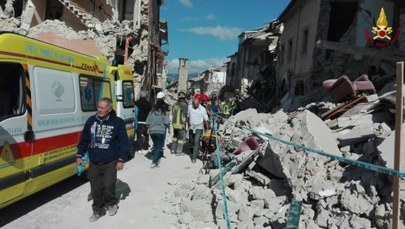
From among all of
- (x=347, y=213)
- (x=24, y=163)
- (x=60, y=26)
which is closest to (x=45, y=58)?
(x=24, y=163)

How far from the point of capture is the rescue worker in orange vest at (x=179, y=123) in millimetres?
12103

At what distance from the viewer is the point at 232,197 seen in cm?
692

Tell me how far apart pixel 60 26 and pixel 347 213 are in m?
18.4

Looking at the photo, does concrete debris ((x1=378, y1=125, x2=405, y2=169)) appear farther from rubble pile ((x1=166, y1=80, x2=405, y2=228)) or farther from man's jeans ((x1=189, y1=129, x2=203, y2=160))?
man's jeans ((x1=189, y1=129, x2=203, y2=160))

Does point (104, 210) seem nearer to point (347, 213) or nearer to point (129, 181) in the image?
point (129, 181)

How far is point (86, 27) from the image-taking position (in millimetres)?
22641

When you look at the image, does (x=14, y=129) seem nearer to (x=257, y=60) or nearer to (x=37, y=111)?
(x=37, y=111)

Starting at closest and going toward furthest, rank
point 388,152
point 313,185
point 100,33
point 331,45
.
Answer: point 388,152, point 313,185, point 331,45, point 100,33

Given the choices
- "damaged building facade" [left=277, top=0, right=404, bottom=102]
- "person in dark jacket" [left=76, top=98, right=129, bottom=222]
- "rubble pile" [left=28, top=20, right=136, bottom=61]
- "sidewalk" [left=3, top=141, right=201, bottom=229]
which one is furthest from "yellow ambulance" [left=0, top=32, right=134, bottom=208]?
"rubble pile" [left=28, top=20, right=136, bottom=61]

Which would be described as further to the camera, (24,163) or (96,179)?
(96,179)

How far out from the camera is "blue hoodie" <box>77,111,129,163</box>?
6.30m

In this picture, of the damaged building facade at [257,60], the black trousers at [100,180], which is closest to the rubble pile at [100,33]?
the damaged building facade at [257,60]

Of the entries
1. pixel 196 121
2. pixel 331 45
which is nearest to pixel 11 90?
pixel 196 121

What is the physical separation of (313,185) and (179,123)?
6.36 meters
